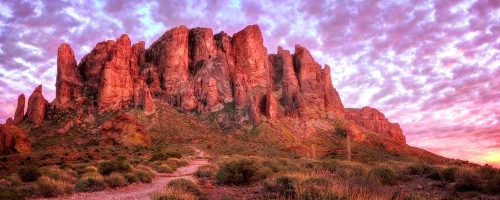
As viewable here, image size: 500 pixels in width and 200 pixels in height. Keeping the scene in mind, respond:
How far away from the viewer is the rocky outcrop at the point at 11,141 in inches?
1977

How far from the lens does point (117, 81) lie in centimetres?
12281

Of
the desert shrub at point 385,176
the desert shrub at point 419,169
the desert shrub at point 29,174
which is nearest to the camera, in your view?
the desert shrub at point 385,176

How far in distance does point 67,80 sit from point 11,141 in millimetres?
78363

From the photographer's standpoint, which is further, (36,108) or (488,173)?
(36,108)

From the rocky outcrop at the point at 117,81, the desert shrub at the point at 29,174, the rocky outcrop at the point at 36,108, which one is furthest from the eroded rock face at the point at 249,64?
the desert shrub at the point at 29,174

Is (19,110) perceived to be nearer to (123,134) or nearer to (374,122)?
(123,134)

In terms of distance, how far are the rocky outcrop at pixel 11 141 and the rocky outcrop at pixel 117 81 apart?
Result: 199 feet

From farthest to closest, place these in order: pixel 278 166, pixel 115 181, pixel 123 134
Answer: pixel 123 134 → pixel 278 166 → pixel 115 181

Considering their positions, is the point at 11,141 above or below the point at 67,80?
below

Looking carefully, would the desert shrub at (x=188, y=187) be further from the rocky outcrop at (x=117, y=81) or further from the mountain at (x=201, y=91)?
the rocky outcrop at (x=117, y=81)

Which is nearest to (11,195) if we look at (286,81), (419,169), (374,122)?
(419,169)

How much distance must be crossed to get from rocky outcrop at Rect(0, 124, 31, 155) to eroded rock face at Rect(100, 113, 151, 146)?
19103mm

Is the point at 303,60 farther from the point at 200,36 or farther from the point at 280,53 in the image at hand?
the point at 200,36

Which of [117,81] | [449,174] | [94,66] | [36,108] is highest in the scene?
[94,66]
